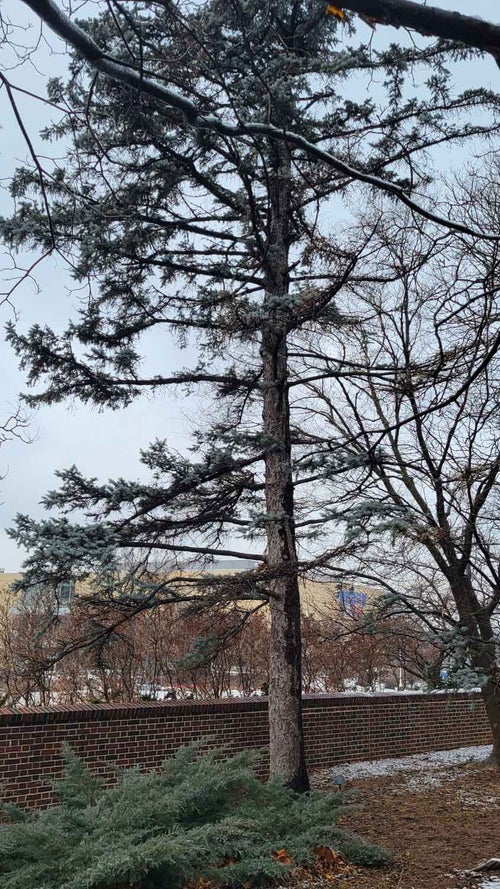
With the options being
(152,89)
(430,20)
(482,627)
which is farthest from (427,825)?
(430,20)

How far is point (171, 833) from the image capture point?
438 cm

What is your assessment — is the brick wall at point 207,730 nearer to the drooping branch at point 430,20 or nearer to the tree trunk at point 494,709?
the tree trunk at point 494,709

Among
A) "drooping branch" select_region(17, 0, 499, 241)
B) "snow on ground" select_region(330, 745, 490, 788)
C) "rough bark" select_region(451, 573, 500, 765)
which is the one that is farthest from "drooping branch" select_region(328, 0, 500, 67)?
"snow on ground" select_region(330, 745, 490, 788)

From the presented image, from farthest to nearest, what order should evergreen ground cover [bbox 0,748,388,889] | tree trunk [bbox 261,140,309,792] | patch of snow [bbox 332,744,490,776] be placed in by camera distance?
patch of snow [bbox 332,744,490,776]
tree trunk [bbox 261,140,309,792]
evergreen ground cover [bbox 0,748,388,889]

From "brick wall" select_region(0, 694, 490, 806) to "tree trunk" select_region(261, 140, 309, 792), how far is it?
4.31 feet

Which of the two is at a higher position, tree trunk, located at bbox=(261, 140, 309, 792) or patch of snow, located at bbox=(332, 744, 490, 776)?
tree trunk, located at bbox=(261, 140, 309, 792)

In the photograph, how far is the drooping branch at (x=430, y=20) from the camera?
80.4 inches

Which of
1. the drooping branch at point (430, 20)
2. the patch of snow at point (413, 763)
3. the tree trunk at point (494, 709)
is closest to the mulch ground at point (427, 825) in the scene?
the tree trunk at point (494, 709)

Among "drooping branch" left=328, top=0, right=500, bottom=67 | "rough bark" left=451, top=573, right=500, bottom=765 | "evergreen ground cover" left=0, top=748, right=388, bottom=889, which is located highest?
"drooping branch" left=328, top=0, right=500, bottom=67

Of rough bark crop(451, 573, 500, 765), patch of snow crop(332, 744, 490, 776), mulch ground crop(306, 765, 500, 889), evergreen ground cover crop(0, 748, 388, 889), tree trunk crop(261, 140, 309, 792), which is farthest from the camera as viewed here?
patch of snow crop(332, 744, 490, 776)

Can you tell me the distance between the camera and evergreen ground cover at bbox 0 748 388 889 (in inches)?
161

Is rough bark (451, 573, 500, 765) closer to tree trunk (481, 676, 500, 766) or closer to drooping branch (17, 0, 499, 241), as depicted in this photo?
tree trunk (481, 676, 500, 766)

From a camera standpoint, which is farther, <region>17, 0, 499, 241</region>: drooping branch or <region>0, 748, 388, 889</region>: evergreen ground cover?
<region>0, 748, 388, 889</region>: evergreen ground cover

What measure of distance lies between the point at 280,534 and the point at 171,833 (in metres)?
4.25
